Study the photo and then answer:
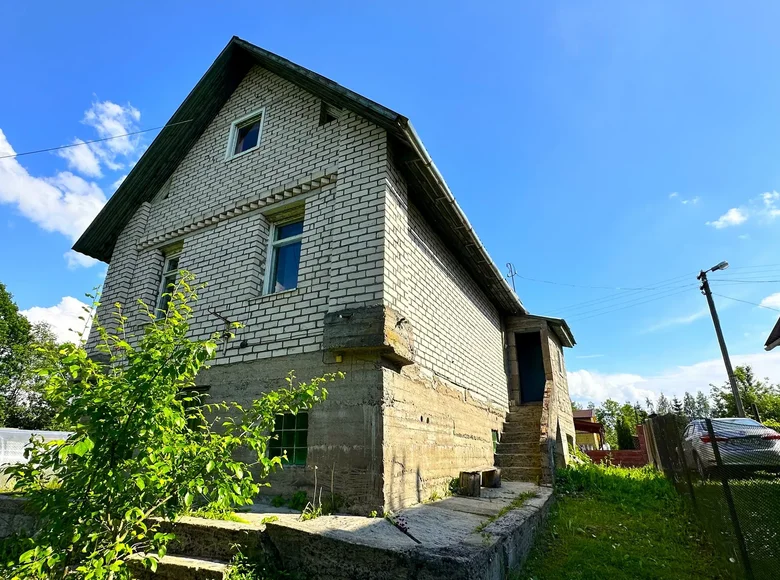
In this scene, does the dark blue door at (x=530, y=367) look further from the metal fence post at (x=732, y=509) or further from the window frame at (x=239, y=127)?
the window frame at (x=239, y=127)

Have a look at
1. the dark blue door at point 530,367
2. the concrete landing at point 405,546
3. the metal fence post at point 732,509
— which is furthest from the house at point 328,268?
the dark blue door at point 530,367

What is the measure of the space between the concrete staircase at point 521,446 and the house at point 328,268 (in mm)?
50

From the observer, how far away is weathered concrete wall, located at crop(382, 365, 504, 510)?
190 inches

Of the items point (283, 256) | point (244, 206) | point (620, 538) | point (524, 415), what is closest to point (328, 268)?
point (283, 256)

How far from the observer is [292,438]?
17.6 feet

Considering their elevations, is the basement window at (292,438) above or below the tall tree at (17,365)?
below

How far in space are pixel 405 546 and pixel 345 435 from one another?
5.65 feet

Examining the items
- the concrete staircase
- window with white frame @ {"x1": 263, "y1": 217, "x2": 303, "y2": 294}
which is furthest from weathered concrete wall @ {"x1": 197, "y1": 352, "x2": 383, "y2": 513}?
the concrete staircase

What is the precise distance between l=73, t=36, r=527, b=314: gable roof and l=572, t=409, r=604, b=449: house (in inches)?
583

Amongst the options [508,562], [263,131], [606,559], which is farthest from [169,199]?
[606,559]

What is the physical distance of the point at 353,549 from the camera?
131 inches

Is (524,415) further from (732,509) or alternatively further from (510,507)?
(732,509)

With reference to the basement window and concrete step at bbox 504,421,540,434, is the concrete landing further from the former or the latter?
concrete step at bbox 504,421,540,434

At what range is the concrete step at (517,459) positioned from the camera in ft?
29.7
